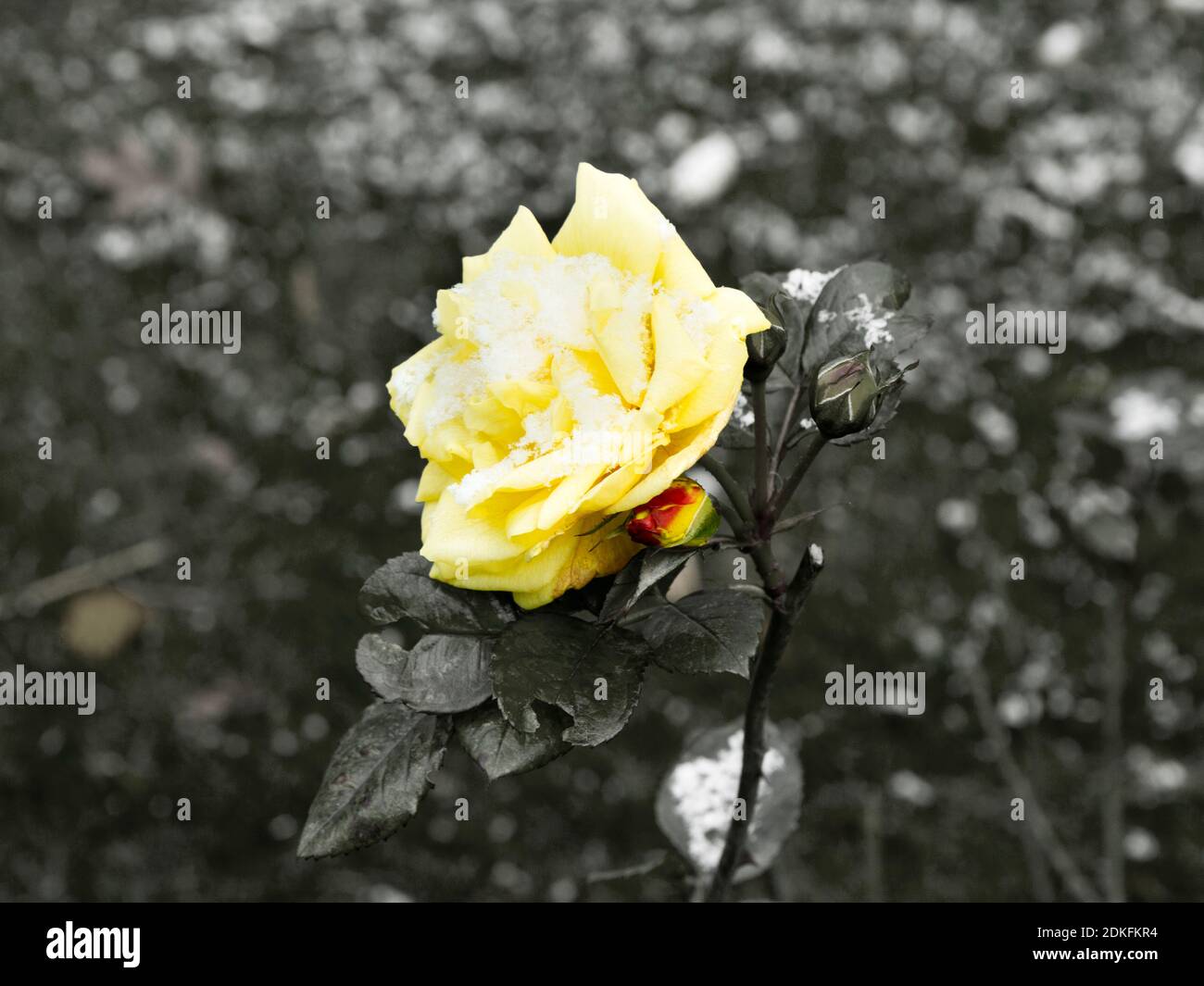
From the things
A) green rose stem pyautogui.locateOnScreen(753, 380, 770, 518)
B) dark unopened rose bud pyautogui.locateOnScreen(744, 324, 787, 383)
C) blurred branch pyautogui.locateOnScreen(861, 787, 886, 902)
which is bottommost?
blurred branch pyautogui.locateOnScreen(861, 787, 886, 902)

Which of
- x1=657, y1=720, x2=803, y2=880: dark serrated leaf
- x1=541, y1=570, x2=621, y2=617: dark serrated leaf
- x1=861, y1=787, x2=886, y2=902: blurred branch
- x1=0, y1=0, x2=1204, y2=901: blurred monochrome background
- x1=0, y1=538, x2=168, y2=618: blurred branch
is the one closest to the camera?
x1=541, y1=570, x2=621, y2=617: dark serrated leaf

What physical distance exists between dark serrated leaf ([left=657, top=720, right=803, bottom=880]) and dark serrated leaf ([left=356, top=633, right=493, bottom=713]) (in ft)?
1.60

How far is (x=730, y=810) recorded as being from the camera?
45.4 inches

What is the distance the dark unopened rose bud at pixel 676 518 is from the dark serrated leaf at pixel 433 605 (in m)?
0.12

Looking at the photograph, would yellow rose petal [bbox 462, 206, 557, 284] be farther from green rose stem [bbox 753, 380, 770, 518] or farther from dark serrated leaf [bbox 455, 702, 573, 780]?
dark serrated leaf [bbox 455, 702, 573, 780]

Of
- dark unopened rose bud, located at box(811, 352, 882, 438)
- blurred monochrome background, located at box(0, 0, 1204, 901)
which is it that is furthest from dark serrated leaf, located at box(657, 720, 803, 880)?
dark unopened rose bud, located at box(811, 352, 882, 438)

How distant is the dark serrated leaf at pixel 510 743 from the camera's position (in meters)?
0.67

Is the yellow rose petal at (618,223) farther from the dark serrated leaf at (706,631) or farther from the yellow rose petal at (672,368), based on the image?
the dark serrated leaf at (706,631)

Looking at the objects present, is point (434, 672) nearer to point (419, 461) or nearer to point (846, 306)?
point (846, 306)

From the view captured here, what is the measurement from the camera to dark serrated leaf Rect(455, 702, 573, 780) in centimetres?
67

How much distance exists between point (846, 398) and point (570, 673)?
0.22 metres

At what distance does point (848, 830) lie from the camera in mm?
1771

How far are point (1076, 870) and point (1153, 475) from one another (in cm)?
55

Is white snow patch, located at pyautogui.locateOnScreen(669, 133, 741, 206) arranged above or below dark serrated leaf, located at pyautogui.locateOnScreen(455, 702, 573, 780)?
above
